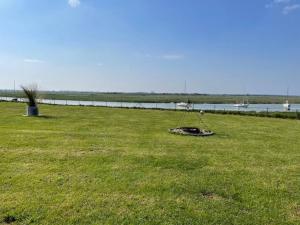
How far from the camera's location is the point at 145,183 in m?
5.89

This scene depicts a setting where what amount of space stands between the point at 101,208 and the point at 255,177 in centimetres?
323

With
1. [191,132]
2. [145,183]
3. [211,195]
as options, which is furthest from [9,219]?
[191,132]

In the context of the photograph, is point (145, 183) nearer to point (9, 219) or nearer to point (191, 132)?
point (9, 219)

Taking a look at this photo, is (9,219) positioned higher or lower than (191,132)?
lower

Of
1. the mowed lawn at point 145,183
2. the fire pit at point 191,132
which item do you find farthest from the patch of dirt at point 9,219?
the fire pit at point 191,132

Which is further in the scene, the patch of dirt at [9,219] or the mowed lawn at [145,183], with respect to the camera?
the mowed lawn at [145,183]

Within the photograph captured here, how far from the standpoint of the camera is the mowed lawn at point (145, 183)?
452cm

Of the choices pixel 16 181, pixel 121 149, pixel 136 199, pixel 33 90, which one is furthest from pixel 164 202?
pixel 33 90

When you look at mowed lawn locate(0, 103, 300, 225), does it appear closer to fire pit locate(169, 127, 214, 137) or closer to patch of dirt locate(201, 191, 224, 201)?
patch of dirt locate(201, 191, 224, 201)

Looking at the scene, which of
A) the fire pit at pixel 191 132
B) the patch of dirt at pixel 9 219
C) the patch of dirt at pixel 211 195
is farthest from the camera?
the fire pit at pixel 191 132

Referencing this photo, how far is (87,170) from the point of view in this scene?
21.9ft

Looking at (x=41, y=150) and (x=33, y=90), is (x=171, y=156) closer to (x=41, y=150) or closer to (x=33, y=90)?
(x=41, y=150)

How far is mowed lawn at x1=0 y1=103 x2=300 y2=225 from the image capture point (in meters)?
4.52

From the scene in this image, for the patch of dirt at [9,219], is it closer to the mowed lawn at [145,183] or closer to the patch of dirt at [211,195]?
the mowed lawn at [145,183]
